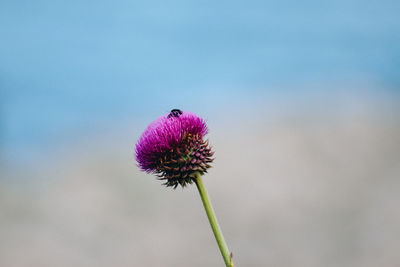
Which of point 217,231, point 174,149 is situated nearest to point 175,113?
point 174,149

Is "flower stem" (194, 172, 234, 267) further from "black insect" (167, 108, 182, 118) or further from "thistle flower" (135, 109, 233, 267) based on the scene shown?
"black insect" (167, 108, 182, 118)

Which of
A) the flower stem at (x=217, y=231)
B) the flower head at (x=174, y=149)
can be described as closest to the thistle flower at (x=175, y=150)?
the flower head at (x=174, y=149)

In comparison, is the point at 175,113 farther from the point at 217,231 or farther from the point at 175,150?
the point at 217,231

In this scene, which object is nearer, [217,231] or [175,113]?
[217,231]

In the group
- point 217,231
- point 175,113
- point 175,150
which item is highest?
point 175,113

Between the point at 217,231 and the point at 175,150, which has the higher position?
the point at 175,150

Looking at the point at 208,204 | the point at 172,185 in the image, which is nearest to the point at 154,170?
the point at 172,185

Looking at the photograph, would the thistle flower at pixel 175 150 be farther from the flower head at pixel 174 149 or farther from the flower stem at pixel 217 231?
the flower stem at pixel 217 231

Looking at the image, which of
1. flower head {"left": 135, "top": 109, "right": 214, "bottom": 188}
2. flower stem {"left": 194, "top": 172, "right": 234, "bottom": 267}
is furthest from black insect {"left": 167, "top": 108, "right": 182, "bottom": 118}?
flower stem {"left": 194, "top": 172, "right": 234, "bottom": 267}
